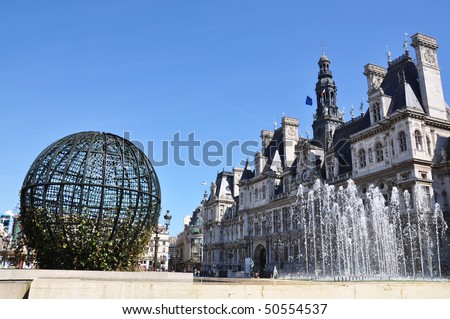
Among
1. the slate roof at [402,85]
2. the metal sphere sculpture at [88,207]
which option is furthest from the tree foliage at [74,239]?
the slate roof at [402,85]

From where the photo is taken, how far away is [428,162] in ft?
109

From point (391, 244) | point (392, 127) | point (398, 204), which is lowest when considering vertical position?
point (391, 244)

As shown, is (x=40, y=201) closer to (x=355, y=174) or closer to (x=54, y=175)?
(x=54, y=175)

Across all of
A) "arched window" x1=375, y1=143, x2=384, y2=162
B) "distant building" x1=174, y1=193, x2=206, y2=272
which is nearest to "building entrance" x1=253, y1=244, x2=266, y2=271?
"arched window" x1=375, y1=143, x2=384, y2=162

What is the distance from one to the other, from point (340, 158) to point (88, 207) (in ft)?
121

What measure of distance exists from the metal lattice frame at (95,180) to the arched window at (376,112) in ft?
97.8

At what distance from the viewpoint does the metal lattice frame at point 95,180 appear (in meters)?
12.4

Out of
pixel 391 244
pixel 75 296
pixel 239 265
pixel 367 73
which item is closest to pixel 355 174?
pixel 391 244

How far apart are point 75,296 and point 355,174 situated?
117ft

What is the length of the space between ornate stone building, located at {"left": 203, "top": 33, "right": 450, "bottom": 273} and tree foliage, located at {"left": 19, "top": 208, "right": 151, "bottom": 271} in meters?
27.0

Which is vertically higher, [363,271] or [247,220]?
[247,220]
